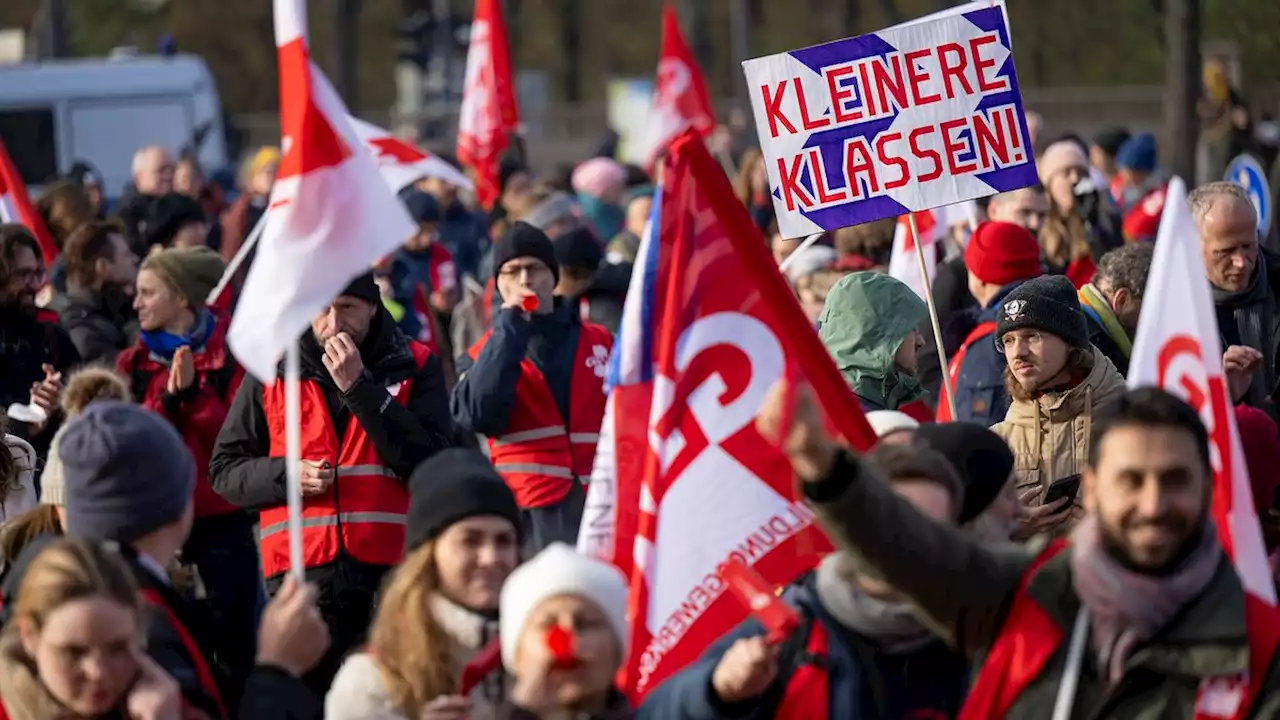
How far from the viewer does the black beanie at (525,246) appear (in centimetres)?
804

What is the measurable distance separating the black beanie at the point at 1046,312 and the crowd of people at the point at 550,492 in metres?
0.01

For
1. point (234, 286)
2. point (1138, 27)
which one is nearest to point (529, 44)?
point (1138, 27)

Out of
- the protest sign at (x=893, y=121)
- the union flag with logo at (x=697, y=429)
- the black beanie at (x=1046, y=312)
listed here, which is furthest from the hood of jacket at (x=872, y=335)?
the union flag with logo at (x=697, y=429)

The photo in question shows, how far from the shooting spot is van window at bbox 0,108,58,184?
24.2 m

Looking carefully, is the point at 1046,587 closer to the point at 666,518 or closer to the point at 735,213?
the point at 666,518

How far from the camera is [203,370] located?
311 inches

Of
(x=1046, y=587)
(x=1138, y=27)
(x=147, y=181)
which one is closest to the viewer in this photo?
(x=1046, y=587)

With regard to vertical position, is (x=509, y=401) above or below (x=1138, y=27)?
above

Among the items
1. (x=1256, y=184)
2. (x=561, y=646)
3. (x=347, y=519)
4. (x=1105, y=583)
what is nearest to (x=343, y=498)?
(x=347, y=519)

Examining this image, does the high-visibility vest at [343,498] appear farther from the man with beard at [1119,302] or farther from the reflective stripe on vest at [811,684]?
the reflective stripe on vest at [811,684]

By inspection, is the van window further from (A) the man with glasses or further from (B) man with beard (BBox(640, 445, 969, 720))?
(B) man with beard (BBox(640, 445, 969, 720))

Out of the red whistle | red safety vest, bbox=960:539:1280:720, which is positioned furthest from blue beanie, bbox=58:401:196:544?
red safety vest, bbox=960:539:1280:720

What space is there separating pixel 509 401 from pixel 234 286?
11.0 feet

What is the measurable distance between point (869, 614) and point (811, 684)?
164mm
